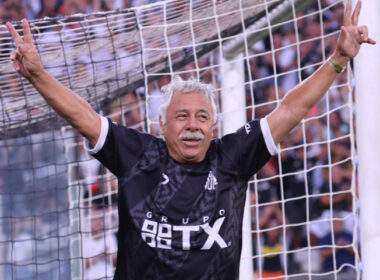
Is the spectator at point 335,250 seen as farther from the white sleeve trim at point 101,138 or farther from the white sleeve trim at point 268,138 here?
the white sleeve trim at point 101,138

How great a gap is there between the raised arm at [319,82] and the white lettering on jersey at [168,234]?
16.3 inches

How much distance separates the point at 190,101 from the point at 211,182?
290 mm

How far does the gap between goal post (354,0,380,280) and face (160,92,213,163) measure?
2.70 ft

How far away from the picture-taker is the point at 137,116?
603cm

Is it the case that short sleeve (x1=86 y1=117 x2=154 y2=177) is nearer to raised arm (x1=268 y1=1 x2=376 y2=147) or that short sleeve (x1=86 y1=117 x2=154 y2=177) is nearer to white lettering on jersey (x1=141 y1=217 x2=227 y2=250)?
white lettering on jersey (x1=141 y1=217 x2=227 y2=250)

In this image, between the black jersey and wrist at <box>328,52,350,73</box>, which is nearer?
the black jersey

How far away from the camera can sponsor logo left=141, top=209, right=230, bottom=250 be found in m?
2.93

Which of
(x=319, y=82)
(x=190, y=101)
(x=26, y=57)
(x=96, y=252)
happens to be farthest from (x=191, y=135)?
(x=96, y=252)

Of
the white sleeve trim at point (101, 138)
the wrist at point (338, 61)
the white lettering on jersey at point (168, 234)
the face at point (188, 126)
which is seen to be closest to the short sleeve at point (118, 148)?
the white sleeve trim at point (101, 138)

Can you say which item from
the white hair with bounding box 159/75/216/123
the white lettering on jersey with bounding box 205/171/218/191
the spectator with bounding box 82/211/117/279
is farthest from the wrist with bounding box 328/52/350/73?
the spectator with bounding box 82/211/117/279

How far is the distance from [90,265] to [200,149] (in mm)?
3077

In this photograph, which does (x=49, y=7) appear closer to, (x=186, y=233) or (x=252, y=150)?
(x=252, y=150)

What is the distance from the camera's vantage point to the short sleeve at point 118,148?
9.79 feet

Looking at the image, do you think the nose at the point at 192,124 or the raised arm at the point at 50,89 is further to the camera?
the nose at the point at 192,124
